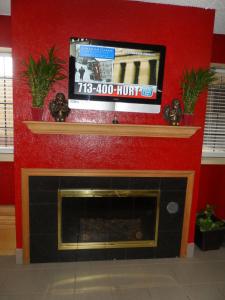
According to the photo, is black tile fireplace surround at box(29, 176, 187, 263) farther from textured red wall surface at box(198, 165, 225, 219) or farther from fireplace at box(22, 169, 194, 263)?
textured red wall surface at box(198, 165, 225, 219)

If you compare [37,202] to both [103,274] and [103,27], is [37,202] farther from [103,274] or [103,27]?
[103,27]

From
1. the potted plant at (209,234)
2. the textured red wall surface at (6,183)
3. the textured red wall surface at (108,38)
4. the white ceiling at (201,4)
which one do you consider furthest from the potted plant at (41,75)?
the potted plant at (209,234)

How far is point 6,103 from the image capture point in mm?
3455

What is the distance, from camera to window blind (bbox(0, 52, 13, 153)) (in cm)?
338

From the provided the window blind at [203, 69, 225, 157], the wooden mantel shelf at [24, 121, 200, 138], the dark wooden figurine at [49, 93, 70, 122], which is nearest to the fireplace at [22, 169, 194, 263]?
the wooden mantel shelf at [24, 121, 200, 138]

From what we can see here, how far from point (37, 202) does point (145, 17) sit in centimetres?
216

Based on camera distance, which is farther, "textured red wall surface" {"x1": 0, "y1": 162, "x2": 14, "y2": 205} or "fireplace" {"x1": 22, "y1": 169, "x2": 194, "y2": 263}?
"textured red wall surface" {"x1": 0, "y1": 162, "x2": 14, "y2": 205}

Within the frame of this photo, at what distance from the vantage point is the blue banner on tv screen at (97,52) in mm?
2436

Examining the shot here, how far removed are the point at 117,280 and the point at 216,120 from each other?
8.19 ft

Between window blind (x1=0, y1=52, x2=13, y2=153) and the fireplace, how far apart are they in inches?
47.3

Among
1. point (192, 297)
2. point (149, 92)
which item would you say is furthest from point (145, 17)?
point (192, 297)

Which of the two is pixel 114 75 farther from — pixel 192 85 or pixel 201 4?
pixel 201 4

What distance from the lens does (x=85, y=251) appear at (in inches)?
110

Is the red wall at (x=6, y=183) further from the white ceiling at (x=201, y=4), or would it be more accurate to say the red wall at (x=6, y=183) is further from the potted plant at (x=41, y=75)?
the white ceiling at (x=201, y=4)
